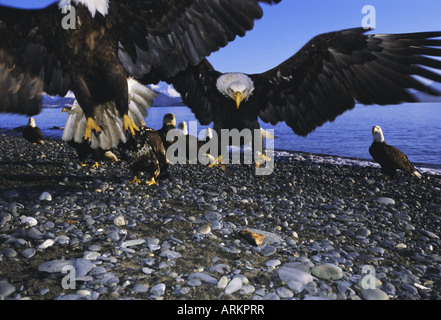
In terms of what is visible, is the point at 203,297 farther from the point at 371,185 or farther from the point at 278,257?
the point at 371,185

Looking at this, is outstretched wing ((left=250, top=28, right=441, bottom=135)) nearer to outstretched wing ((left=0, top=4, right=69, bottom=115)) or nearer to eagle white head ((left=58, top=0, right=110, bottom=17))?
eagle white head ((left=58, top=0, right=110, bottom=17))

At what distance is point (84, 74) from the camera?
13.3ft

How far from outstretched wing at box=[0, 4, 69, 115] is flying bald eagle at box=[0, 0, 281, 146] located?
0.01 metres

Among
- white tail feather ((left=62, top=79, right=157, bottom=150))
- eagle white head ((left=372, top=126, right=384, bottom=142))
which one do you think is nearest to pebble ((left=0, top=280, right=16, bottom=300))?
white tail feather ((left=62, top=79, right=157, bottom=150))

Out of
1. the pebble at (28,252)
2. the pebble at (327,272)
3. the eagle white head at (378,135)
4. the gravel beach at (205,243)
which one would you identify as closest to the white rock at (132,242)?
the gravel beach at (205,243)

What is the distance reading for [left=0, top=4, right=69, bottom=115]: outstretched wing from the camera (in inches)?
151

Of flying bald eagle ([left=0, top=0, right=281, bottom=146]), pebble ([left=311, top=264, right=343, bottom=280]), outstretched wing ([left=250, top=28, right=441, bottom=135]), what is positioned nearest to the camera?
pebble ([left=311, top=264, right=343, bottom=280])

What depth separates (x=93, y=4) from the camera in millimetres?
3660

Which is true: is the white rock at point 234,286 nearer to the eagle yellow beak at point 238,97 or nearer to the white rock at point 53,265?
the white rock at point 53,265

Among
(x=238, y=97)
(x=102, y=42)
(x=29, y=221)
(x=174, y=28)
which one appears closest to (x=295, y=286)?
(x=29, y=221)

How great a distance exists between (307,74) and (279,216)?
8.37ft

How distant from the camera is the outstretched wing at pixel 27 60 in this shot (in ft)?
12.6

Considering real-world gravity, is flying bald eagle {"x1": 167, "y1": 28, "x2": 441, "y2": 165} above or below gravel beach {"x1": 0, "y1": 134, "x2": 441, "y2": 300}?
above

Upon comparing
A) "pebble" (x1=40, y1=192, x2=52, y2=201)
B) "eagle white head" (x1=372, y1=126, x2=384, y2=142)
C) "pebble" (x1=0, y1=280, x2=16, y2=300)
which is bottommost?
"pebble" (x1=0, y1=280, x2=16, y2=300)
